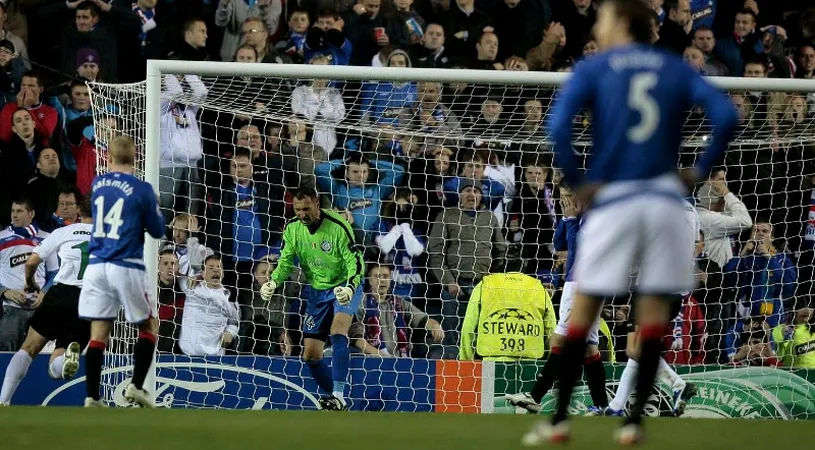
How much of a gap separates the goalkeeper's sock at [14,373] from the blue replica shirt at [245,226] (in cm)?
227

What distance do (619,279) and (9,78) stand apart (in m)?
9.42

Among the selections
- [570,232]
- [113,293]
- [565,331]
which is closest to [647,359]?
[113,293]

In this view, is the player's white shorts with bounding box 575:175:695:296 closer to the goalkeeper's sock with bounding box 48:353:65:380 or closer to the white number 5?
the white number 5

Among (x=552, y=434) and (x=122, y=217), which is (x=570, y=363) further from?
(x=122, y=217)

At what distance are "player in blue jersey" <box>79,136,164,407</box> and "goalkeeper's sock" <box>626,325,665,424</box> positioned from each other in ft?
12.5

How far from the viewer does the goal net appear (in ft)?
36.2

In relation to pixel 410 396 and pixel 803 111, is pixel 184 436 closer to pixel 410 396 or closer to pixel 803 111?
pixel 410 396

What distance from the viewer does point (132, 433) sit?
530 centimetres

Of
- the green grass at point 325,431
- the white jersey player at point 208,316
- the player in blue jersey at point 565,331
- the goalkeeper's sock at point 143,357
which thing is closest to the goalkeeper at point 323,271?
the white jersey player at point 208,316

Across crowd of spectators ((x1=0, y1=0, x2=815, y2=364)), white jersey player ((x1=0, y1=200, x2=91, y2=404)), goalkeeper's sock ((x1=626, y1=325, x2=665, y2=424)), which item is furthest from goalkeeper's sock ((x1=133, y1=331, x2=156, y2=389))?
goalkeeper's sock ((x1=626, y1=325, x2=665, y2=424))

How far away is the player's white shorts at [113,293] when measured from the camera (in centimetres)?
788

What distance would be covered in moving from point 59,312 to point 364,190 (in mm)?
3085

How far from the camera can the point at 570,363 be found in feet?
16.0

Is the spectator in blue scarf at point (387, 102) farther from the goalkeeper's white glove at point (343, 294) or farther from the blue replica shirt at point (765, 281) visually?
the blue replica shirt at point (765, 281)
